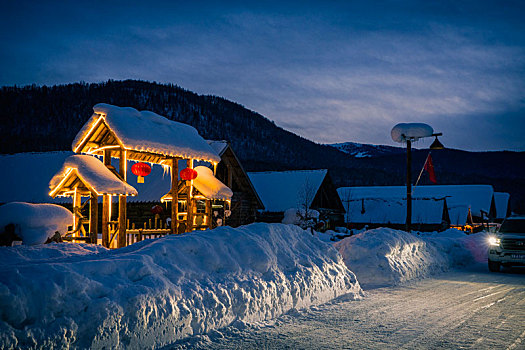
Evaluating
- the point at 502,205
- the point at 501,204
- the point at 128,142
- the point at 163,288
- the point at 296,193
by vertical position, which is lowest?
the point at 502,205

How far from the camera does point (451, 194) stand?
59.6m

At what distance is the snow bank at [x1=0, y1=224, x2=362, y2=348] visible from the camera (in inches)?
185

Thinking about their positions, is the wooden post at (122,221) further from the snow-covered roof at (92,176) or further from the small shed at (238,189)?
the small shed at (238,189)

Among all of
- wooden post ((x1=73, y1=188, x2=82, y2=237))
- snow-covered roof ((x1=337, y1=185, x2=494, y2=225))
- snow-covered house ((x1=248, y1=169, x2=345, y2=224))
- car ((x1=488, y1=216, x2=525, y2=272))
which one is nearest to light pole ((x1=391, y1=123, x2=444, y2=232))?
car ((x1=488, y1=216, x2=525, y2=272))

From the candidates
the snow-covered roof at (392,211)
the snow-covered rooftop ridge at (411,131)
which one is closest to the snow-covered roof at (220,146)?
the snow-covered rooftop ridge at (411,131)

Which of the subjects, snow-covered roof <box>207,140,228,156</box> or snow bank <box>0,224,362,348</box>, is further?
snow-covered roof <box>207,140,228,156</box>

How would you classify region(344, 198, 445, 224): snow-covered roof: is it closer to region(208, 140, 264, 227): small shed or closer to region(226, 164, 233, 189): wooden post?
region(208, 140, 264, 227): small shed

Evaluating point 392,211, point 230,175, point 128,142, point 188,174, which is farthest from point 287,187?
point 128,142

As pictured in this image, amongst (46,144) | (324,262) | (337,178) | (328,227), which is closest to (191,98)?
→ (337,178)

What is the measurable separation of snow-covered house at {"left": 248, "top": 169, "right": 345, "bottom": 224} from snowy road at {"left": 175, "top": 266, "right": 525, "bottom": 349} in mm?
27168

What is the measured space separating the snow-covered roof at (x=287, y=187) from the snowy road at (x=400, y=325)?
2768 cm

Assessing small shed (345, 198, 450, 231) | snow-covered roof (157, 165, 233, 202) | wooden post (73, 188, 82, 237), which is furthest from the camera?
small shed (345, 198, 450, 231)

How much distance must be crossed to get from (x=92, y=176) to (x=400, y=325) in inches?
386

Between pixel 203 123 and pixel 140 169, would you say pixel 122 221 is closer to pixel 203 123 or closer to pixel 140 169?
pixel 140 169
